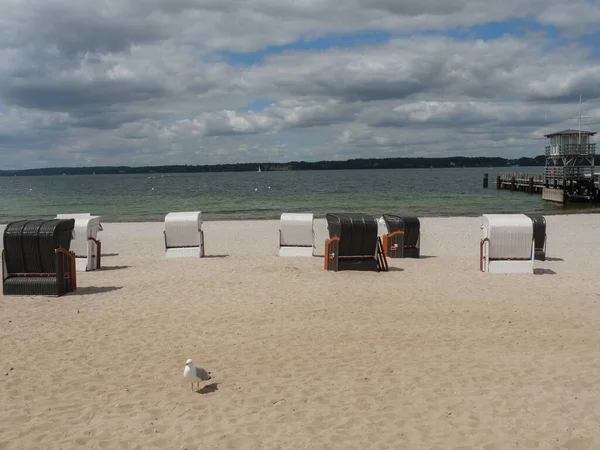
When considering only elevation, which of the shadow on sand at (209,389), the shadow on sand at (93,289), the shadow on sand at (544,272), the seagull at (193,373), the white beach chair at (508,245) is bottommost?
the shadow on sand at (544,272)

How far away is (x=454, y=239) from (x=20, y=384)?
60.9 ft

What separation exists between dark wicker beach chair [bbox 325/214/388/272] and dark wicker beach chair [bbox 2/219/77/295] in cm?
631

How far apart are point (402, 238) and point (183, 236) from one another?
6739 millimetres

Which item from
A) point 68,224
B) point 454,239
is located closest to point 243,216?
point 454,239

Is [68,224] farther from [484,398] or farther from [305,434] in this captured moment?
[484,398]

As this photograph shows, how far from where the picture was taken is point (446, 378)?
6.96 metres

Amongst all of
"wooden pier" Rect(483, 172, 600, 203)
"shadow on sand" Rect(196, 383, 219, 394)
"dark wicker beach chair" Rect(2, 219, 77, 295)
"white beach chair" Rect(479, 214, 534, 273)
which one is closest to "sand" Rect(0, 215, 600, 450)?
"shadow on sand" Rect(196, 383, 219, 394)

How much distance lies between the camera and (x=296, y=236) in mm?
17016

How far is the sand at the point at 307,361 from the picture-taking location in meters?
5.61

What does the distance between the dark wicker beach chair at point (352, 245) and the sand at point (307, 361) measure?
49 centimetres

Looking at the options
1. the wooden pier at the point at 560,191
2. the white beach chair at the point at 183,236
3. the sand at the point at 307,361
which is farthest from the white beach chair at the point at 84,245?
the wooden pier at the point at 560,191

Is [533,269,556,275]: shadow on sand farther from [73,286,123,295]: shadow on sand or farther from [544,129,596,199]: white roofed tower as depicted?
[544,129,596,199]: white roofed tower

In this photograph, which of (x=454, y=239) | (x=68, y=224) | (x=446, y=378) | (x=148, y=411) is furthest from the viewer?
(x=454, y=239)

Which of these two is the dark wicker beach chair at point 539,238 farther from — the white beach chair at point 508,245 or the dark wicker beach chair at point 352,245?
the dark wicker beach chair at point 352,245
